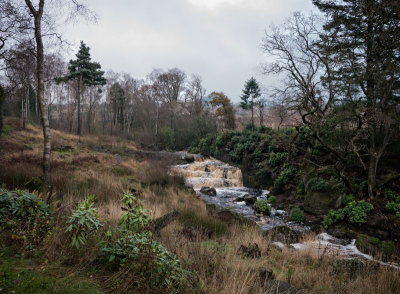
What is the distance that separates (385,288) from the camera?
10.1ft

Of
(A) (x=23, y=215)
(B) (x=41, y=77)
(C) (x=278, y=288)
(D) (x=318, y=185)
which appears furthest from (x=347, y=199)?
(B) (x=41, y=77)

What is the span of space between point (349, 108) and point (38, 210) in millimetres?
11417

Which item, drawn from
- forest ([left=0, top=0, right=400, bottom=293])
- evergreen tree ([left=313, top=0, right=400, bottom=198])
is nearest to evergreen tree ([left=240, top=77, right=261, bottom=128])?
forest ([left=0, top=0, right=400, bottom=293])

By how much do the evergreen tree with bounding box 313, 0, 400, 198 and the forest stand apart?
67 millimetres

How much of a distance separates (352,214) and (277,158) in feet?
23.1

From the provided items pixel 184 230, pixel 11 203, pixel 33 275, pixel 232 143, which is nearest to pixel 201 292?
pixel 33 275

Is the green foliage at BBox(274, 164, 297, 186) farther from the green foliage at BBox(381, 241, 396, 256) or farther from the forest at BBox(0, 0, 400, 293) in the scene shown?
the green foliage at BBox(381, 241, 396, 256)

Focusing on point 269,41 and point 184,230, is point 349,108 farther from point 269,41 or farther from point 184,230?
point 184,230

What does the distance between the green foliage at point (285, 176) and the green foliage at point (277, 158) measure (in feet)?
3.39

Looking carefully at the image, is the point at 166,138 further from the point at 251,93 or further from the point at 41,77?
the point at 41,77

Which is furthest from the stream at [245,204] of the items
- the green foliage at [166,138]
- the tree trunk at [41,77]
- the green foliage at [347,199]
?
the green foliage at [166,138]

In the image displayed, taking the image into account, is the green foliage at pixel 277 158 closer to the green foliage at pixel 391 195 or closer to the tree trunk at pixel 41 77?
the green foliage at pixel 391 195

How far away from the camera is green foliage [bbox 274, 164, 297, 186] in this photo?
43.9 ft

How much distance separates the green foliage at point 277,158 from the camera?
1488 centimetres
